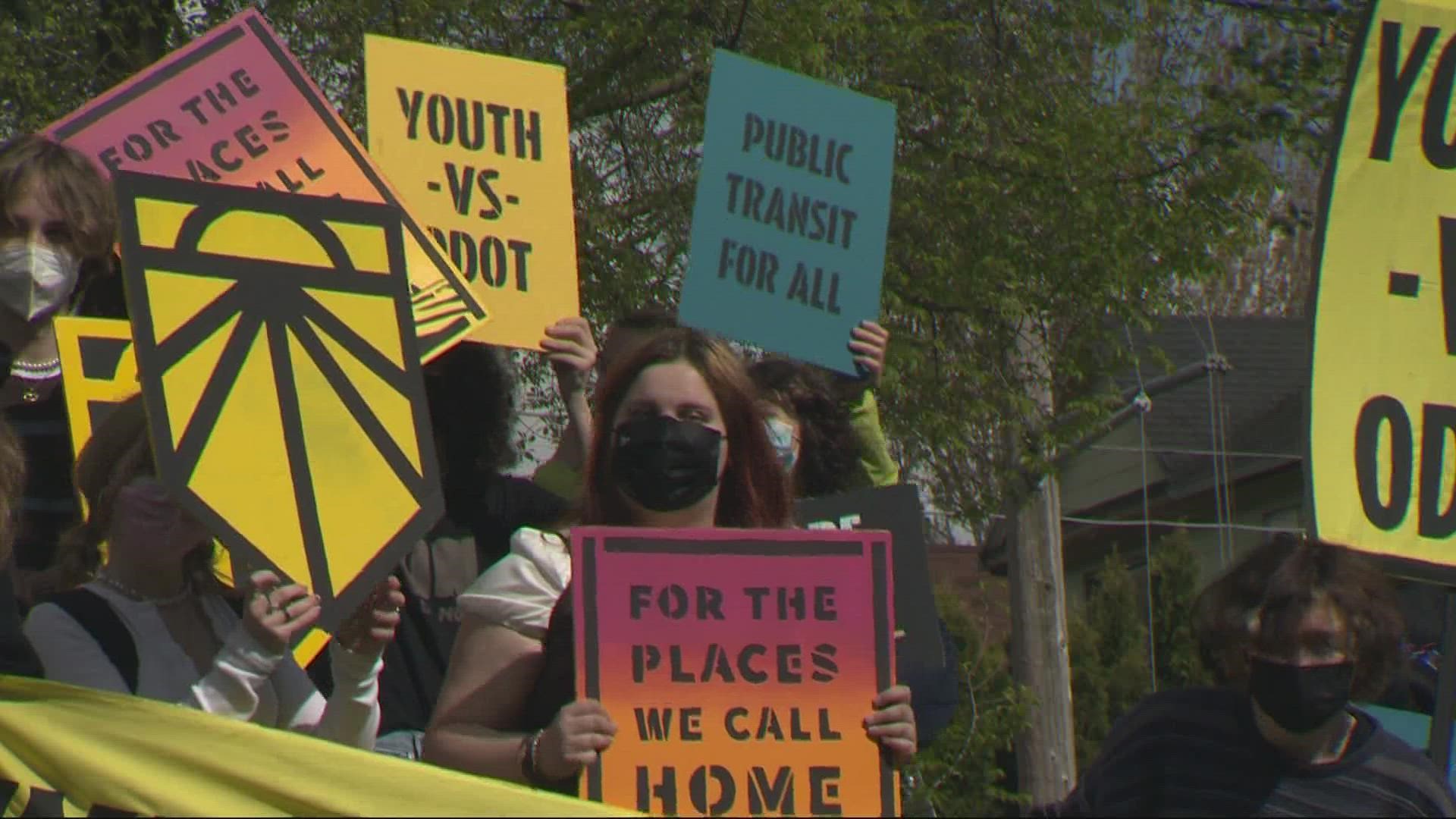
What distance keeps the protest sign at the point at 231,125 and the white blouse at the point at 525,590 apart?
174 centimetres

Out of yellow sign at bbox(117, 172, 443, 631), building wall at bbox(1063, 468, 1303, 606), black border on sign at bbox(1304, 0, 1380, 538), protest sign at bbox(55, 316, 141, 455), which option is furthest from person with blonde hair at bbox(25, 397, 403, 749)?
building wall at bbox(1063, 468, 1303, 606)

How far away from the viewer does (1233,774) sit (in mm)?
4098

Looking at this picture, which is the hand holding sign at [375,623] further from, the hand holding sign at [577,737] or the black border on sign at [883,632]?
the black border on sign at [883,632]

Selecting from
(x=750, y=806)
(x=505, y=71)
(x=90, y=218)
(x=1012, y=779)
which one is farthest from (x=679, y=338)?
(x=1012, y=779)

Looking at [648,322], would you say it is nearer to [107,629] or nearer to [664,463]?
[664,463]

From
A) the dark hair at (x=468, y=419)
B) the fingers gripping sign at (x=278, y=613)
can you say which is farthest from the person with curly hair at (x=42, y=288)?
the fingers gripping sign at (x=278, y=613)

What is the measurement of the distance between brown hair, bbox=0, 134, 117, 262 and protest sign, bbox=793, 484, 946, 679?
142cm

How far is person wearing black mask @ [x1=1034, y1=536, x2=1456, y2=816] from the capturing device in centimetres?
404

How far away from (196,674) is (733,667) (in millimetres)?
946

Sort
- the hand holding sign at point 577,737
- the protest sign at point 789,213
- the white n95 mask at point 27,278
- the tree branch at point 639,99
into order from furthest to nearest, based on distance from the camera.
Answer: the tree branch at point 639,99, the protest sign at point 789,213, the white n95 mask at point 27,278, the hand holding sign at point 577,737

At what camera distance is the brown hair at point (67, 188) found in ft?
15.1

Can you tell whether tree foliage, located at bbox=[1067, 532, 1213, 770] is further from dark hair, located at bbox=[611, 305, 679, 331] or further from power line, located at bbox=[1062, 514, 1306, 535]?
dark hair, located at bbox=[611, 305, 679, 331]

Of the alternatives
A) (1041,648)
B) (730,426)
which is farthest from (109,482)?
(1041,648)

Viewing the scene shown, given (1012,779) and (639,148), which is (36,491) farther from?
(1012,779)
